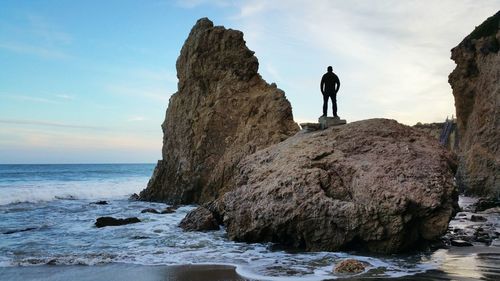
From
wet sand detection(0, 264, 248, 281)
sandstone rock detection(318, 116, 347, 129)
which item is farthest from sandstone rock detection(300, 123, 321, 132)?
wet sand detection(0, 264, 248, 281)

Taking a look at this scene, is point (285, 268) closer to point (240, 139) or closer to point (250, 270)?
point (250, 270)

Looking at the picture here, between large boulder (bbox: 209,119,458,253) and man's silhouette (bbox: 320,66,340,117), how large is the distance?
2450 millimetres

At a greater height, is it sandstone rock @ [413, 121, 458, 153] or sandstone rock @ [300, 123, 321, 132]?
sandstone rock @ [413, 121, 458, 153]

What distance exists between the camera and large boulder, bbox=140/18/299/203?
76.4 ft

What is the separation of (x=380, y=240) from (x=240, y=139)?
1409 centimetres

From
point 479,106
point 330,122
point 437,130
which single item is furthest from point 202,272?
point 437,130

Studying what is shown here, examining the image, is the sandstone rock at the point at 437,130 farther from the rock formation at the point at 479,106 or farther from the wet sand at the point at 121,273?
the wet sand at the point at 121,273

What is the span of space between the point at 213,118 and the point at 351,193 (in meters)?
15.1

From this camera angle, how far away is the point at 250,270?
29.0 ft

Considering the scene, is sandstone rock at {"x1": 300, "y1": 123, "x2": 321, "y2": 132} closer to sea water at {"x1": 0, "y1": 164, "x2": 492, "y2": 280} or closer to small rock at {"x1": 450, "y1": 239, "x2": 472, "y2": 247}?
sea water at {"x1": 0, "y1": 164, "x2": 492, "y2": 280}

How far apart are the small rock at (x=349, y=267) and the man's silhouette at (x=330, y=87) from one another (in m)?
7.41

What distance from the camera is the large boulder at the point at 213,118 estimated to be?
23297 mm

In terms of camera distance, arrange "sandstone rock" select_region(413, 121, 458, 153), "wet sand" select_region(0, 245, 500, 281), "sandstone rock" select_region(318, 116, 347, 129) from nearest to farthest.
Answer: "wet sand" select_region(0, 245, 500, 281)
"sandstone rock" select_region(318, 116, 347, 129)
"sandstone rock" select_region(413, 121, 458, 153)

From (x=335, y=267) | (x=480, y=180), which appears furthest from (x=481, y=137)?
(x=335, y=267)
